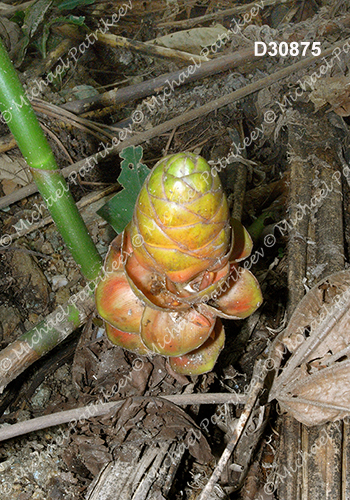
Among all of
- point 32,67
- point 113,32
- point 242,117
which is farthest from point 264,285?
point 113,32

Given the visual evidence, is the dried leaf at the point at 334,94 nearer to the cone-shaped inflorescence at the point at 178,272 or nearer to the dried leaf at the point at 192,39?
the dried leaf at the point at 192,39

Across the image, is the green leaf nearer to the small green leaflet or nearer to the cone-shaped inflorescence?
the small green leaflet

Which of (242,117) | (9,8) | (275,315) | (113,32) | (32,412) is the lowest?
(275,315)

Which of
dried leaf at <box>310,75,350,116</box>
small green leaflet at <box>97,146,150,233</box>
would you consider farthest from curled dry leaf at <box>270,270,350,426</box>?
dried leaf at <box>310,75,350,116</box>

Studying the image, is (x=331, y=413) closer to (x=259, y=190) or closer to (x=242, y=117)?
(x=259, y=190)

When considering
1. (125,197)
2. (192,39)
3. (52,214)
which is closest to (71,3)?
(192,39)

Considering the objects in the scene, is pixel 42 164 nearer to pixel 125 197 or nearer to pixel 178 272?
pixel 125 197
